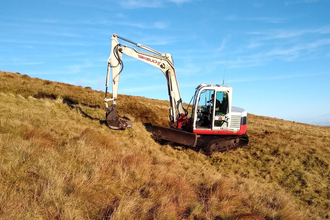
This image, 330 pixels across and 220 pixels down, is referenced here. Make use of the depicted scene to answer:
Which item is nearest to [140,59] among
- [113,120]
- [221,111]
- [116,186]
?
[113,120]

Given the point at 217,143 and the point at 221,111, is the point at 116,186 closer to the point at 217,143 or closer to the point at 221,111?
the point at 217,143

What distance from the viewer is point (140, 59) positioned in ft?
40.8

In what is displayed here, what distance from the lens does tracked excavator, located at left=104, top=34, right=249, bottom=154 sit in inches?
462

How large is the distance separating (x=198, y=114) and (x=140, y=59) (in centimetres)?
438

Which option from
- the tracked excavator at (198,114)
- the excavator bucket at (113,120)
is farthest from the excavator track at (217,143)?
the excavator bucket at (113,120)

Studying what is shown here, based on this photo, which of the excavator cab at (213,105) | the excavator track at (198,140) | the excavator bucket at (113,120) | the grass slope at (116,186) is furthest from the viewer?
the excavator cab at (213,105)

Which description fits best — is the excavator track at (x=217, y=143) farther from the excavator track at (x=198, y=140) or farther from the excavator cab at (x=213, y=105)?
the excavator cab at (x=213, y=105)

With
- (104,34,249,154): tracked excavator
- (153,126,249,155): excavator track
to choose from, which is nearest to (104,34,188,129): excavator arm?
(104,34,249,154): tracked excavator

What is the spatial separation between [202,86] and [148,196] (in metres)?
8.17

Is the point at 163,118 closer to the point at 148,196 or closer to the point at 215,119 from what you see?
the point at 215,119

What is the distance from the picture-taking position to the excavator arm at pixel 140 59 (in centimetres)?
1162

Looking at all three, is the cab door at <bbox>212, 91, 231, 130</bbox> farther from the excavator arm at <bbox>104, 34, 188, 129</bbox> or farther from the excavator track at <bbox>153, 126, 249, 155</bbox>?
the excavator arm at <bbox>104, 34, 188, 129</bbox>

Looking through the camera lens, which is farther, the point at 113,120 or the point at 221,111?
the point at 221,111

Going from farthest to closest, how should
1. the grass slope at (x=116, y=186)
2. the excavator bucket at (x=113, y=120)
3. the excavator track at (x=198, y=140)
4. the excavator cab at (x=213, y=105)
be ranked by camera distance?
the excavator cab at (x=213, y=105) < the excavator track at (x=198, y=140) < the excavator bucket at (x=113, y=120) < the grass slope at (x=116, y=186)
